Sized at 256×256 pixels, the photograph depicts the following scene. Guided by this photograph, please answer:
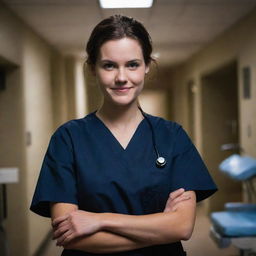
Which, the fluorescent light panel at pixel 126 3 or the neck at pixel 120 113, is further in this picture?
the fluorescent light panel at pixel 126 3

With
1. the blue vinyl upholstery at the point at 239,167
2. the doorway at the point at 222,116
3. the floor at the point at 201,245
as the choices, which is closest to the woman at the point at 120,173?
the floor at the point at 201,245

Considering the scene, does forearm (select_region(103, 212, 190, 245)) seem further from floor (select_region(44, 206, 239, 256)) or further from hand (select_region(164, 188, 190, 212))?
floor (select_region(44, 206, 239, 256))

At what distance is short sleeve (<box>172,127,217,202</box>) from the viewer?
0.90 meters

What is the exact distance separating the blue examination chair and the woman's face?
2.84ft

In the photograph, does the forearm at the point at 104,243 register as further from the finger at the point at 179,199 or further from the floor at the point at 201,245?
the floor at the point at 201,245

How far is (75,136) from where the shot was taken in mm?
896

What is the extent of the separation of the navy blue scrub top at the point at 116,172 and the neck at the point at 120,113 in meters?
0.02

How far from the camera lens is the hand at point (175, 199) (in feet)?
2.80

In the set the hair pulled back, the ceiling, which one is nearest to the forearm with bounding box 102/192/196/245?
the hair pulled back

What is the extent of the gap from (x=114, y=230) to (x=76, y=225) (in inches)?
3.0

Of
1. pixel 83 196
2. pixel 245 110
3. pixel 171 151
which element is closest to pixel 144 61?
pixel 171 151

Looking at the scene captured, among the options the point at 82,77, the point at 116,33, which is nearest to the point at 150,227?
the point at 116,33

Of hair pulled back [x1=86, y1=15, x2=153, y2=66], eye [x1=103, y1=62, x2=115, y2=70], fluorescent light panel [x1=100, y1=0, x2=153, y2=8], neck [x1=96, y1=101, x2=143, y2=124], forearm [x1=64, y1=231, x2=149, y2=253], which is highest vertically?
fluorescent light panel [x1=100, y1=0, x2=153, y2=8]

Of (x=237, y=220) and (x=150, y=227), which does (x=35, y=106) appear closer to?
(x=237, y=220)
